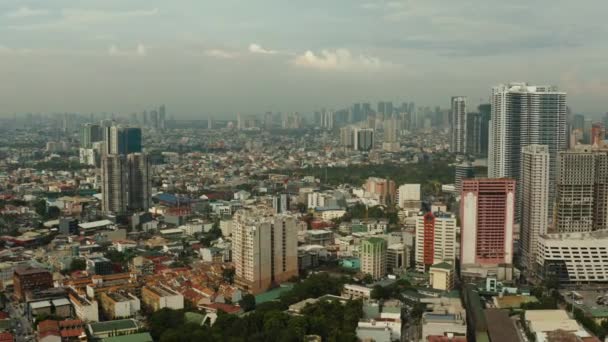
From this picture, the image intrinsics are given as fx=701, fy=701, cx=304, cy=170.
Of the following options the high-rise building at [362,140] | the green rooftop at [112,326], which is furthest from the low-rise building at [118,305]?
the high-rise building at [362,140]

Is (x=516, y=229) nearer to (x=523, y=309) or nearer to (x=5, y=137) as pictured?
(x=523, y=309)

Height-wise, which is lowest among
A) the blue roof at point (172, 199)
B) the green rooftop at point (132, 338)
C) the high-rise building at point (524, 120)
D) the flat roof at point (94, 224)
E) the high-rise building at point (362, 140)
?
the green rooftop at point (132, 338)

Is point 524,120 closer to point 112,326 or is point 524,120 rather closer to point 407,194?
point 407,194

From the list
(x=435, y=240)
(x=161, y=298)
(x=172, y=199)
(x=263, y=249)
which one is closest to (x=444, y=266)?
(x=435, y=240)

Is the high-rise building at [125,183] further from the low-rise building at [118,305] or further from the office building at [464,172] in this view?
the office building at [464,172]

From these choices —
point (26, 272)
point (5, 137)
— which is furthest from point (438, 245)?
point (5, 137)

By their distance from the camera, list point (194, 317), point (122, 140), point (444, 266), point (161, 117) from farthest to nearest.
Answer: point (161, 117) < point (122, 140) < point (444, 266) < point (194, 317)

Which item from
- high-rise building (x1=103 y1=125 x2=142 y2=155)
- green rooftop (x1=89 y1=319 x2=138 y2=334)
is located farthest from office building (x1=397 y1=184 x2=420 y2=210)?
high-rise building (x1=103 y1=125 x2=142 y2=155)
